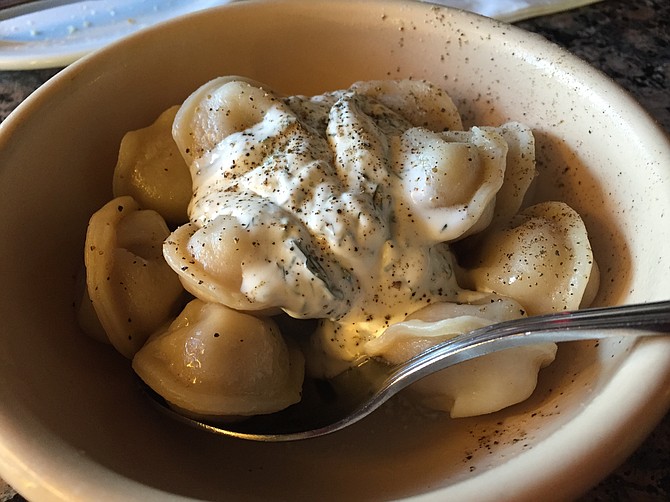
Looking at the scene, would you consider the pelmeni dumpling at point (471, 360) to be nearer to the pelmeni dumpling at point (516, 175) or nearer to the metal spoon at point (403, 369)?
the metal spoon at point (403, 369)

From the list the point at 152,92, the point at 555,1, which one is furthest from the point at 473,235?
the point at 555,1

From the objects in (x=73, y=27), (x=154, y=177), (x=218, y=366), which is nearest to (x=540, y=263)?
(x=218, y=366)

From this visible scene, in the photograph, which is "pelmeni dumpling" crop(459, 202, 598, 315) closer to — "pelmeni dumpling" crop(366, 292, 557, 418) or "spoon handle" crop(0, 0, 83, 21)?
"pelmeni dumpling" crop(366, 292, 557, 418)

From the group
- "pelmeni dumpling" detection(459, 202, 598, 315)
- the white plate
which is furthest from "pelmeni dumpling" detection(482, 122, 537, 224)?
the white plate

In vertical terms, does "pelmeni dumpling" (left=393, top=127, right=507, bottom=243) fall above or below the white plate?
below

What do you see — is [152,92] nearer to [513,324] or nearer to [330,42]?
[330,42]
